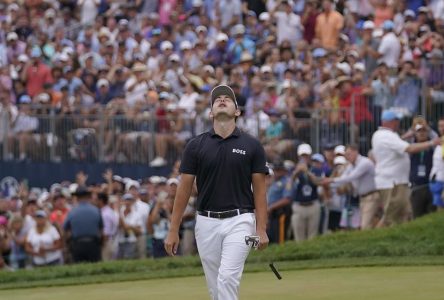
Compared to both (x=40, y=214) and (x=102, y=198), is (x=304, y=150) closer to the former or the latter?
(x=102, y=198)

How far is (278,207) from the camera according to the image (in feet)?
69.1

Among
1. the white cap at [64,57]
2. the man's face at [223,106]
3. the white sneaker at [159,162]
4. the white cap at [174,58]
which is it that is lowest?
the white sneaker at [159,162]

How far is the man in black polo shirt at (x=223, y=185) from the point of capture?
35.5 ft

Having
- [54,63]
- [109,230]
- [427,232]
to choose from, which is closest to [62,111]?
[54,63]

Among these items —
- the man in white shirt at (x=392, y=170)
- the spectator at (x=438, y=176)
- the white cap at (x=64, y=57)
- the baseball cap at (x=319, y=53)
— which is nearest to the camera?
the man in white shirt at (x=392, y=170)

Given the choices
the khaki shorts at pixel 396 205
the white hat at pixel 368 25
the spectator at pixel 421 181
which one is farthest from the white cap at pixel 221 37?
the khaki shorts at pixel 396 205

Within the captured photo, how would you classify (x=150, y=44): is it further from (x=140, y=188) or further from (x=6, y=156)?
(x=140, y=188)

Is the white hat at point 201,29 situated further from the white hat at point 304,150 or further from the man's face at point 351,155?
the man's face at point 351,155

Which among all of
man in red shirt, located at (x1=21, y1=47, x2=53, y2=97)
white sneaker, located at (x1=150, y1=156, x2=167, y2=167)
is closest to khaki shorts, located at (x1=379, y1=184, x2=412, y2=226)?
white sneaker, located at (x1=150, y1=156, x2=167, y2=167)

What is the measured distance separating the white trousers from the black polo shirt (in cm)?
12

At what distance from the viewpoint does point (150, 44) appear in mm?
27766

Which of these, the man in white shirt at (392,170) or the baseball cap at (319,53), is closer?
the man in white shirt at (392,170)

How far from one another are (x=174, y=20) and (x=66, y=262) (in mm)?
9244

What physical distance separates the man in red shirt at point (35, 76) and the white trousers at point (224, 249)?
16.6m
